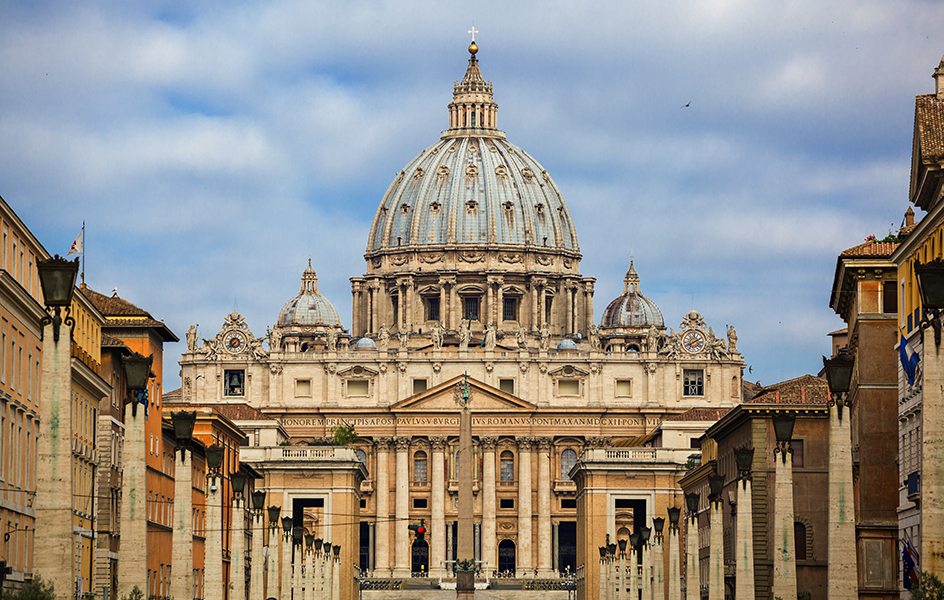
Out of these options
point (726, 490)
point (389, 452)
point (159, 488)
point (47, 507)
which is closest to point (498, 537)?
point (389, 452)

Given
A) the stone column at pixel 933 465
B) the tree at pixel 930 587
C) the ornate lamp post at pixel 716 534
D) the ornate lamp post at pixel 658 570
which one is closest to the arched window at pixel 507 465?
the ornate lamp post at pixel 658 570

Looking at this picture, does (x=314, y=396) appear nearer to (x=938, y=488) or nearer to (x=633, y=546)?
(x=633, y=546)

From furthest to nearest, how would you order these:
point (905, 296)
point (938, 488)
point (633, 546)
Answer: point (633, 546)
point (905, 296)
point (938, 488)

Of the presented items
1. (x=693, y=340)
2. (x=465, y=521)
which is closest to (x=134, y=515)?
(x=465, y=521)

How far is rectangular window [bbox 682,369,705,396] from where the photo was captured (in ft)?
585

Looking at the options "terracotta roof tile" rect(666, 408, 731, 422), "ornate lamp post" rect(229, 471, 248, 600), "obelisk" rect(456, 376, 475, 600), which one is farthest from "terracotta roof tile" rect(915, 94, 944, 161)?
"terracotta roof tile" rect(666, 408, 731, 422)

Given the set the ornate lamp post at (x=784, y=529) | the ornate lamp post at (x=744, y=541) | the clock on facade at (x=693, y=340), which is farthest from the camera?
the clock on facade at (x=693, y=340)

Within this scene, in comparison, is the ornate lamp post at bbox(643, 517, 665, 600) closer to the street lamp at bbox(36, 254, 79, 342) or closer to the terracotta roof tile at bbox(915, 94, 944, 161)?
the terracotta roof tile at bbox(915, 94, 944, 161)

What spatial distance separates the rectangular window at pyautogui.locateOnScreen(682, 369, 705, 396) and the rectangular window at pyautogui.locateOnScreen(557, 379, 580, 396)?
9610mm

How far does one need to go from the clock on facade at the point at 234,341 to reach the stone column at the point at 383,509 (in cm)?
1602

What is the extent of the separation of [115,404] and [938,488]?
46139mm

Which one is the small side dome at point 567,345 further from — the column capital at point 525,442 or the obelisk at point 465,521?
the obelisk at point 465,521

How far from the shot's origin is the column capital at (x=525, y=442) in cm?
17538

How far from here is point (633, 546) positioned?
3314 inches
